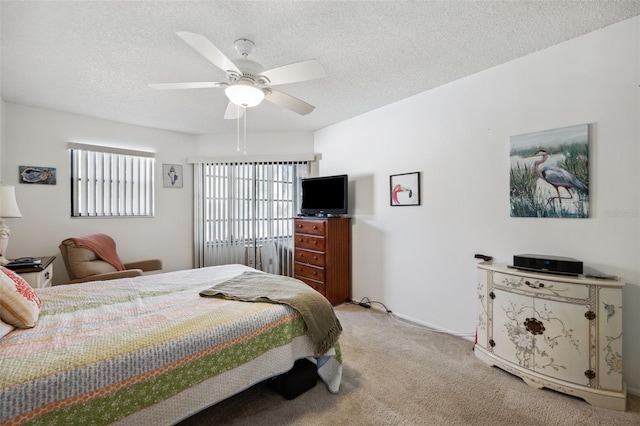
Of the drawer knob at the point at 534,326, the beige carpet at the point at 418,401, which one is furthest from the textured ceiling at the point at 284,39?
the beige carpet at the point at 418,401

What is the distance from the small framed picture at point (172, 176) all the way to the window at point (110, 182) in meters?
0.17

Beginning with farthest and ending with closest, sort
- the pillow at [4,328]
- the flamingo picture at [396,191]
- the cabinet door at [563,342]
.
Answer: the flamingo picture at [396,191]
the cabinet door at [563,342]
the pillow at [4,328]

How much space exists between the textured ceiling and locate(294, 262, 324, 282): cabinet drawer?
2191 mm

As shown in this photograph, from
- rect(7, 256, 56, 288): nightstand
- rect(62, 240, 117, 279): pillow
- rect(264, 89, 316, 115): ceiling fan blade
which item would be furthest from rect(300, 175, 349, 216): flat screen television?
rect(7, 256, 56, 288): nightstand

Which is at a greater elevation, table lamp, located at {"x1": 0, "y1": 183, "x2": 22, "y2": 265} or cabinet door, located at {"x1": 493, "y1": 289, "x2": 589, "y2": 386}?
table lamp, located at {"x1": 0, "y1": 183, "x2": 22, "y2": 265}

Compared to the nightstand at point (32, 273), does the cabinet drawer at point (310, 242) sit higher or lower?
higher

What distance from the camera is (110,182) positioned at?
3834 mm

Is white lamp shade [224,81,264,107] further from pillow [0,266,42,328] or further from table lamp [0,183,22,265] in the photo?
table lamp [0,183,22,265]

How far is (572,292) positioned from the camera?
1826 millimetres

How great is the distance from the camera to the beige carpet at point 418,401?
1.63m

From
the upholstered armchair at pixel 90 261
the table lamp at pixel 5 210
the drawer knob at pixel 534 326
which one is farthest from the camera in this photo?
the upholstered armchair at pixel 90 261

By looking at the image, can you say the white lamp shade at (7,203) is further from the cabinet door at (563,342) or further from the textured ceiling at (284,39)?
the cabinet door at (563,342)

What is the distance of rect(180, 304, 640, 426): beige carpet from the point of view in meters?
1.63

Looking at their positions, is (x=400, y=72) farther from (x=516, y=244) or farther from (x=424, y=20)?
(x=516, y=244)
